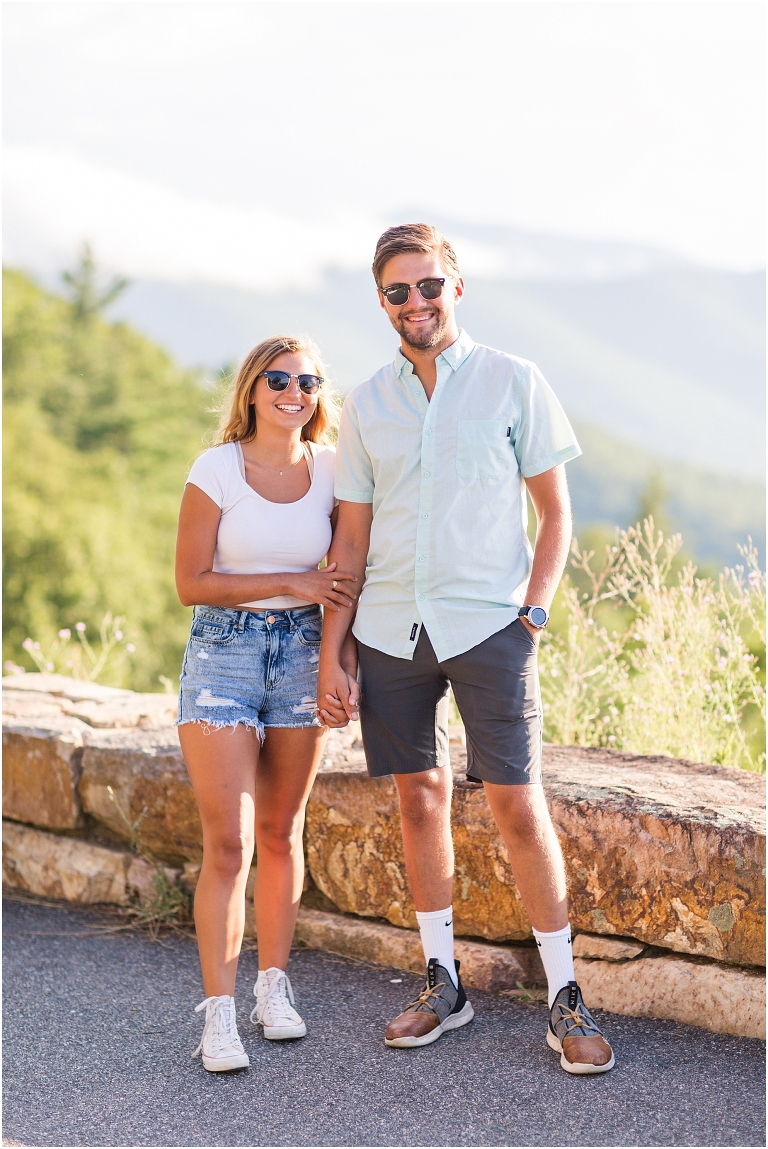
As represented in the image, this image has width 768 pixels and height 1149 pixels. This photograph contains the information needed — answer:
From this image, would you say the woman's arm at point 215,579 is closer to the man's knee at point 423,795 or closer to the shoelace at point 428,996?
the man's knee at point 423,795

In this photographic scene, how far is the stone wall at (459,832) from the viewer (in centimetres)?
334

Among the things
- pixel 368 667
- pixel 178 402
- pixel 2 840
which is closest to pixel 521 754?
pixel 368 667

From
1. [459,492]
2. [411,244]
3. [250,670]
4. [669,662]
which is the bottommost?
[669,662]

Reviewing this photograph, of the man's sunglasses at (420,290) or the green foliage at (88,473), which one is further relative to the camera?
the green foliage at (88,473)

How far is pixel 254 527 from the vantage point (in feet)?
10.8

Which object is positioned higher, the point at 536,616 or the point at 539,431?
the point at 539,431

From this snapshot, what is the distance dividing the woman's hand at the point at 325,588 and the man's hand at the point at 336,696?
19 centimetres

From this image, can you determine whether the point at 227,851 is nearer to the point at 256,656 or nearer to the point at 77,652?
the point at 256,656

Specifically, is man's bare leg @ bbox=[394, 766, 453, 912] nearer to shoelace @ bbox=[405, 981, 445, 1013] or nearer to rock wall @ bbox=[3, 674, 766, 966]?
shoelace @ bbox=[405, 981, 445, 1013]

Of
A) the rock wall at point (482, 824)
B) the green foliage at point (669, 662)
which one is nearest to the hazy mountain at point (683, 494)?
the green foliage at point (669, 662)

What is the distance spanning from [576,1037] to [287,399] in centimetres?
203

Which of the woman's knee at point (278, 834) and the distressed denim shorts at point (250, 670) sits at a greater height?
Answer: the distressed denim shorts at point (250, 670)

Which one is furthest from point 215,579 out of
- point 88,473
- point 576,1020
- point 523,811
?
point 88,473

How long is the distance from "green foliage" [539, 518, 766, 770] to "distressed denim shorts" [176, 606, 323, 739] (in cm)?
181
